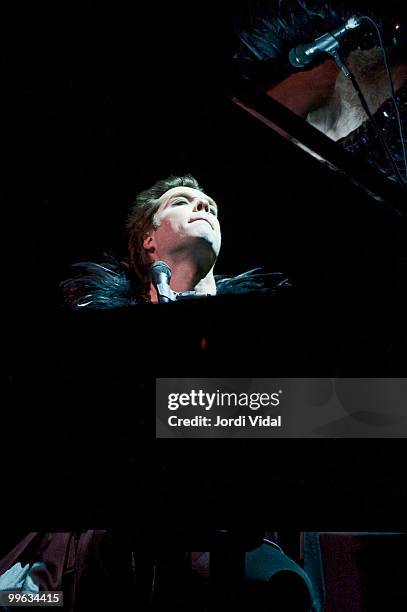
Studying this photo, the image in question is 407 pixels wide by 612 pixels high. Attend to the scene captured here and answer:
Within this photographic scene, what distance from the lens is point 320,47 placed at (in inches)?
63.6

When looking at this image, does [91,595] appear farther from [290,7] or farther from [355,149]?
[290,7]

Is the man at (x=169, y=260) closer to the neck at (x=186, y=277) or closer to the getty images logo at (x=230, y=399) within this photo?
the neck at (x=186, y=277)

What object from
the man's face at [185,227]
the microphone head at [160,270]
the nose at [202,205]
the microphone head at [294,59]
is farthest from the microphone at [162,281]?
the microphone head at [294,59]

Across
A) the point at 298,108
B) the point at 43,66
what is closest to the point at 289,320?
the point at 298,108

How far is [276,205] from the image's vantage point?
1550 millimetres

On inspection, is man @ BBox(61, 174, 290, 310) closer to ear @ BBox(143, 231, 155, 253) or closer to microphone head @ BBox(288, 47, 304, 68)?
ear @ BBox(143, 231, 155, 253)

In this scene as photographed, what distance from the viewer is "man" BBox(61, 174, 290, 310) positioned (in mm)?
1577

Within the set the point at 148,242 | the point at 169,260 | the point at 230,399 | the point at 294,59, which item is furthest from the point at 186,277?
the point at 294,59

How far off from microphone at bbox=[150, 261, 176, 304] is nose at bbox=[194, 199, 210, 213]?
259mm

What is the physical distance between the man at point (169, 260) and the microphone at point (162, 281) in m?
0.09

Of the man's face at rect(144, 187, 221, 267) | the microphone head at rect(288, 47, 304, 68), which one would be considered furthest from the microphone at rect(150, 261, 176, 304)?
the microphone head at rect(288, 47, 304, 68)

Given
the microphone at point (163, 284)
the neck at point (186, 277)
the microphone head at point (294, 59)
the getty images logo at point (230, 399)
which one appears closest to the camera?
the getty images logo at point (230, 399)

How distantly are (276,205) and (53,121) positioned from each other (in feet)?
2.86

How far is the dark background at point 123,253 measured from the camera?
1.23m
